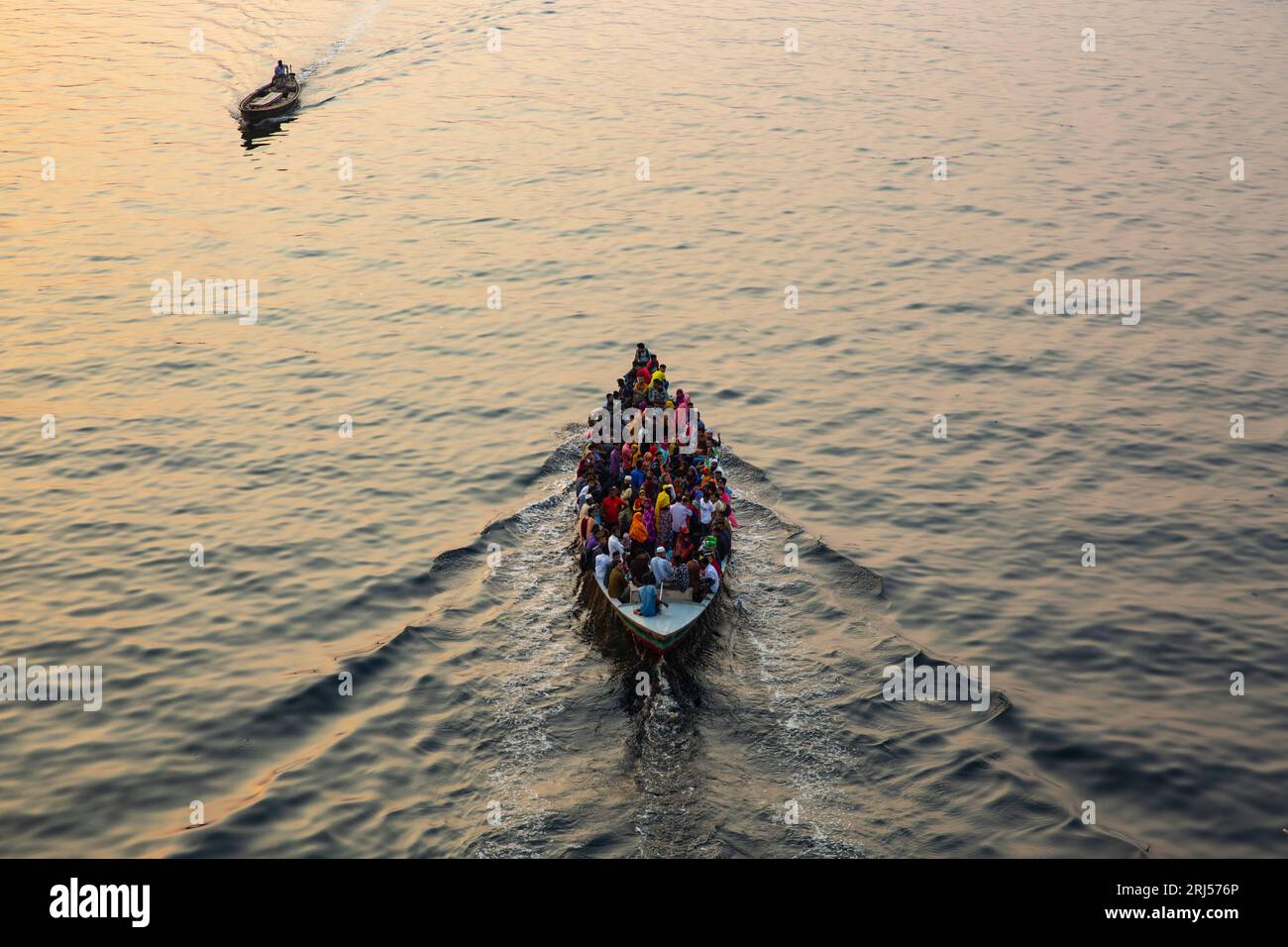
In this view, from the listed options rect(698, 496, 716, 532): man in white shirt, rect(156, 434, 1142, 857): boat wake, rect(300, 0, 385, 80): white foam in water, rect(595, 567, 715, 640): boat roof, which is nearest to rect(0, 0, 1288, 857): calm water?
rect(156, 434, 1142, 857): boat wake

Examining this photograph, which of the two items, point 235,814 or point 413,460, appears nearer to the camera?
point 235,814

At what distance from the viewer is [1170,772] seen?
20.6 m

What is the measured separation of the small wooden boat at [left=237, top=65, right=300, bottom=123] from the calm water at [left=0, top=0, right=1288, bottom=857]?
123 centimetres

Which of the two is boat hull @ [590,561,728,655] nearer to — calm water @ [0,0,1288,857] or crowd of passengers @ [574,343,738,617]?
crowd of passengers @ [574,343,738,617]

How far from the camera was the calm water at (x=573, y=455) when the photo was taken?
2044 centimetres

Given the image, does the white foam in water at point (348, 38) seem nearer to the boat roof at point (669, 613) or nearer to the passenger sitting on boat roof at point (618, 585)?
the passenger sitting on boat roof at point (618, 585)

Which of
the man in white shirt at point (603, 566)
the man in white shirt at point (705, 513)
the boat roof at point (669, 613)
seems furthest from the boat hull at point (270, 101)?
the boat roof at point (669, 613)

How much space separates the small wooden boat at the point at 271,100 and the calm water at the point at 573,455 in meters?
1.23

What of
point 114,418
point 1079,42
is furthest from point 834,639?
point 1079,42

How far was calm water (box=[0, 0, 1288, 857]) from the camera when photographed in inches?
805

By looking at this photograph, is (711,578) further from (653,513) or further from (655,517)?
(653,513)

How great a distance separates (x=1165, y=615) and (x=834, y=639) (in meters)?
7.10
